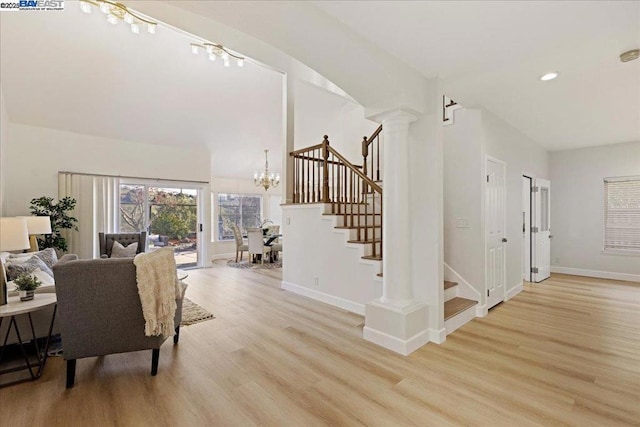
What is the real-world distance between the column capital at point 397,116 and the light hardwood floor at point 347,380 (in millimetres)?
2265

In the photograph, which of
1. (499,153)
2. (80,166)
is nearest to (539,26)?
(499,153)

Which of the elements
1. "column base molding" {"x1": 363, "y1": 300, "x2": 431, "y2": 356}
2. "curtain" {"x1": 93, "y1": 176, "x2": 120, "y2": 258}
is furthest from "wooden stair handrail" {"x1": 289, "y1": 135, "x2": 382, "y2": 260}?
"curtain" {"x1": 93, "y1": 176, "x2": 120, "y2": 258}

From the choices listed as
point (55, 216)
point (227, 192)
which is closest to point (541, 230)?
point (227, 192)

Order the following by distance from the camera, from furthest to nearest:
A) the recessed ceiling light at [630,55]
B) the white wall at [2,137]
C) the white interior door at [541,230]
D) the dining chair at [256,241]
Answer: the dining chair at [256,241], the white interior door at [541,230], the white wall at [2,137], the recessed ceiling light at [630,55]

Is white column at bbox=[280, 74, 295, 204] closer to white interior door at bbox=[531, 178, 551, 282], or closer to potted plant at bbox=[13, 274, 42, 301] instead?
potted plant at bbox=[13, 274, 42, 301]

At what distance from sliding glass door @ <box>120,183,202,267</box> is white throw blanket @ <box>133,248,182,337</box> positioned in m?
4.34

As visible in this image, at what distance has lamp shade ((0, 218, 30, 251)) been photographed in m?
2.32

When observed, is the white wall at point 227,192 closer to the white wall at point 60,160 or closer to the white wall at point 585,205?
the white wall at point 60,160

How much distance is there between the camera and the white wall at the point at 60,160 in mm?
5070

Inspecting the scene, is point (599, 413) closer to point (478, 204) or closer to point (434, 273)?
point (434, 273)

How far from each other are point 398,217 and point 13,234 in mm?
3389

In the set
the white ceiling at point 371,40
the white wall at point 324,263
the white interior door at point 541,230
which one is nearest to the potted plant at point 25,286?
the white ceiling at point 371,40

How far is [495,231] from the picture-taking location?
13.3ft

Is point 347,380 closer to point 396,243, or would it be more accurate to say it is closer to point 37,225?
point 396,243
